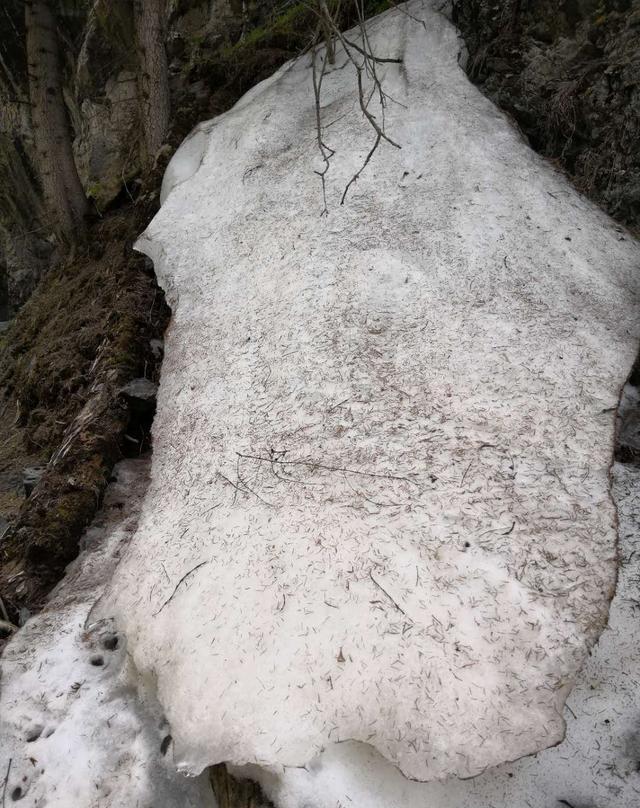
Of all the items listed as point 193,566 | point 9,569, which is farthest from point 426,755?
point 9,569

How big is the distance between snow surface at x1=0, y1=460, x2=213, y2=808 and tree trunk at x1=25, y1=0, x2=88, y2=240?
618 centimetres

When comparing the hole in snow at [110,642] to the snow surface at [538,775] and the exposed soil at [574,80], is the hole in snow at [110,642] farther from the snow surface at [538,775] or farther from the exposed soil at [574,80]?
the exposed soil at [574,80]

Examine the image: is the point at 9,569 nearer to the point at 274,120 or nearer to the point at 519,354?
the point at 519,354

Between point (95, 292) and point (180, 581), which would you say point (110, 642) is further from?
point (95, 292)

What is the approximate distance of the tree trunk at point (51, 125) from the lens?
7031mm

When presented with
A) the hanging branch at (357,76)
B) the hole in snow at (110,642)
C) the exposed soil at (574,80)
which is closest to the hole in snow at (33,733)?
the hole in snow at (110,642)

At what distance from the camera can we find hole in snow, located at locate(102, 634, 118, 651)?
9.75ft

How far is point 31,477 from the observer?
15.2 feet

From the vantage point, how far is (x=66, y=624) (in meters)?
3.12

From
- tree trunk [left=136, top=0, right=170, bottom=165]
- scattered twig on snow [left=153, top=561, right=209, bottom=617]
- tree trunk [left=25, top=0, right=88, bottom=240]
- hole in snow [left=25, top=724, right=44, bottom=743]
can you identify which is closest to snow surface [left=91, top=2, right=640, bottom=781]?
scattered twig on snow [left=153, top=561, right=209, bottom=617]

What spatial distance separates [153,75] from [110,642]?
22.3 feet

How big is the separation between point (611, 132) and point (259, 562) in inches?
169

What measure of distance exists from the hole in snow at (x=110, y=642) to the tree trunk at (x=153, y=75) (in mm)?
5900

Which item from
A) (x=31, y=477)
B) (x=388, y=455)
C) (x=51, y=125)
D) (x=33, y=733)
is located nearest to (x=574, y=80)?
(x=388, y=455)
